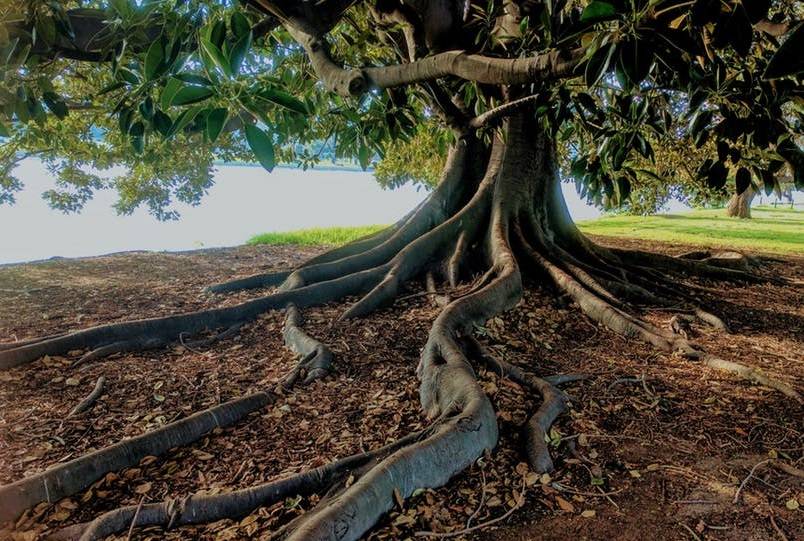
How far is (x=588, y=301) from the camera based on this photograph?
4676 mm

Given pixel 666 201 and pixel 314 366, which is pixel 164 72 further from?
pixel 666 201

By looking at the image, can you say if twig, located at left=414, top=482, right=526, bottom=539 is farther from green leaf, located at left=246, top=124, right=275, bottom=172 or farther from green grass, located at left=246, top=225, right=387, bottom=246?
green grass, located at left=246, top=225, right=387, bottom=246

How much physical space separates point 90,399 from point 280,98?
273 cm

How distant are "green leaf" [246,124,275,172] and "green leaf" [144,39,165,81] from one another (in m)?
0.66

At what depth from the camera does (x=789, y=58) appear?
1146 millimetres

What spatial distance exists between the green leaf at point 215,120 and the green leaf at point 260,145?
0.49 feet

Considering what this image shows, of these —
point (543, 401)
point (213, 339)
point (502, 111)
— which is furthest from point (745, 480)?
point (213, 339)

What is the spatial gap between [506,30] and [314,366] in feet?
8.91

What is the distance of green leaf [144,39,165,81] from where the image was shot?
1645 millimetres

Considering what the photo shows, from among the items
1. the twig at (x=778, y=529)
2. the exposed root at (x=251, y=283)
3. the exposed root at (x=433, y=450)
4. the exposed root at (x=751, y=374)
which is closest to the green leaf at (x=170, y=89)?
the exposed root at (x=433, y=450)

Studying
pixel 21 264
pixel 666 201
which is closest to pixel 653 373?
pixel 666 201

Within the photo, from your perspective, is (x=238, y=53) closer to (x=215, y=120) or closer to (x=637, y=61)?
(x=215, y=120)

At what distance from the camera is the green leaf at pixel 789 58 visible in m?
1.13

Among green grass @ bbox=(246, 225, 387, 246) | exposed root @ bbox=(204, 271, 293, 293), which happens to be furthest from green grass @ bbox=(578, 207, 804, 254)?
exposed root @ bbox=(204, 271, 293, 293)
